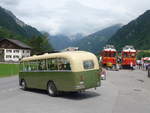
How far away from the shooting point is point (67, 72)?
15.3 m

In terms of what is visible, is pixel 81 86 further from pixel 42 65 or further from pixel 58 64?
pixel 42 65

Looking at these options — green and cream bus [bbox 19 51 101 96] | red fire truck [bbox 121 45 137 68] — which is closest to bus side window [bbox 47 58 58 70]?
green and cream bus [bbox 19 51 101 96]

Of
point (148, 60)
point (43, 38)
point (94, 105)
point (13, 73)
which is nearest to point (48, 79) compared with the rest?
point (94, 105)

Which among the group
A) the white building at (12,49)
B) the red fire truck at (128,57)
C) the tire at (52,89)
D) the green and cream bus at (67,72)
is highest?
the white building at (12,49)

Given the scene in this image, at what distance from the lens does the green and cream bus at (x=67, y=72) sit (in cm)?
1509

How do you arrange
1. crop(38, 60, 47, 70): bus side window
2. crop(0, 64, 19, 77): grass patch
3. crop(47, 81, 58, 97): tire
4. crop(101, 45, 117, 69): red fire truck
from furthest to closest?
crop(101, 45, 117, 69): red fire truck, crop(0, 64, 19, 77): grass patch, crop(38, 60, 47, 70): bus side window, crop(47, 81, 58, 97): tire

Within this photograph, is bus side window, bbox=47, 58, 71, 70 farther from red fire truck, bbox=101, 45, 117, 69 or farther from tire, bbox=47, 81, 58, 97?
red fire truck, bbox=101, 45, 117, 69

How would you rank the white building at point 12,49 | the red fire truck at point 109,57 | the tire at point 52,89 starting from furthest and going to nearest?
the white building at point 12,49 < the red fire truck at point 109,57 < the tire at point 52,89

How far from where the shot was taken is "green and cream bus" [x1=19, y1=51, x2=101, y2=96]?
1509 centimetres

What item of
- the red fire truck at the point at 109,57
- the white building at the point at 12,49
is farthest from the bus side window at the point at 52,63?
the white building at the point at 12,49

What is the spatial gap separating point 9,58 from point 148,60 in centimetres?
8532

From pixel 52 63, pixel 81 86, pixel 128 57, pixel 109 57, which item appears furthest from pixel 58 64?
pixel 128 57

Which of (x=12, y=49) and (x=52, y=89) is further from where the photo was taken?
(x=12, y=49)

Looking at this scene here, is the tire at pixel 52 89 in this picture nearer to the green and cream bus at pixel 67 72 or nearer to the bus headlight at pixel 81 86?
the green and cream bus at pixel 67 72
